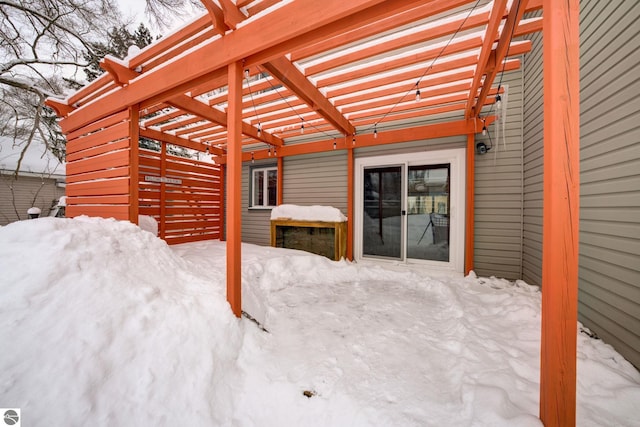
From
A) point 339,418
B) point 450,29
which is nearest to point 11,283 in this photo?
point 339,418

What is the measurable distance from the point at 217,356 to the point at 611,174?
3.50m

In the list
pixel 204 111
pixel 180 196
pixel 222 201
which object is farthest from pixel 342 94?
pixel 222 201

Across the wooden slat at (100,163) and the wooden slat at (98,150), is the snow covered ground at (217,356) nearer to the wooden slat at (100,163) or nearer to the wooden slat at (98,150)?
the wooden slat at (100,163)

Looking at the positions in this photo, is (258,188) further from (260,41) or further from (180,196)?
(260,41)

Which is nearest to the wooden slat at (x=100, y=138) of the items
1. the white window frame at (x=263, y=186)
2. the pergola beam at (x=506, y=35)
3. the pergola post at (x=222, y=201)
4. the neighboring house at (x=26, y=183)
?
the pergola post at (x=222, y=201)

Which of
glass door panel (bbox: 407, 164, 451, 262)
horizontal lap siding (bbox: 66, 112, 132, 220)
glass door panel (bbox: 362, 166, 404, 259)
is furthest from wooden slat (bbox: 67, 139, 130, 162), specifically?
glass door panel (bbox: 407, 164, 451, 262)

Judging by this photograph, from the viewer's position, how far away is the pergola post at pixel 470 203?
4090 mm

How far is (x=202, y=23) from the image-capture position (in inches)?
91.0

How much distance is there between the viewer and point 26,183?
1033 centimetres

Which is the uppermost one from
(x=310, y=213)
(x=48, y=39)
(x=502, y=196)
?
(x=48, y=39)

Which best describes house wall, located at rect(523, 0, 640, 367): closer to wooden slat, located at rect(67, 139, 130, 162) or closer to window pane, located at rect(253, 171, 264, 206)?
wooden slat, located at rect(67, 139, 130, 162)

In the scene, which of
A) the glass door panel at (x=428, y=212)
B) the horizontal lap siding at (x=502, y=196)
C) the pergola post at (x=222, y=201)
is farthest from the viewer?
the pergola post at (x=222, y=201)
